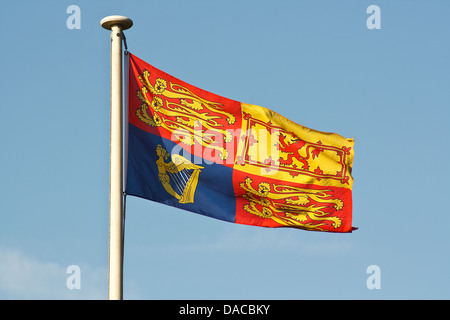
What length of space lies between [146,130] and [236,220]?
8.94 feet

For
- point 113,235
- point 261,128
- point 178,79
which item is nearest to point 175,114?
point 178,79

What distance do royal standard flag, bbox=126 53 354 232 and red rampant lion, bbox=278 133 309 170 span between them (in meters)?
0.02

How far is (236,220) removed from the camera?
60.4ft

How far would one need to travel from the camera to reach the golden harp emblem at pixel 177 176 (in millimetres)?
17234

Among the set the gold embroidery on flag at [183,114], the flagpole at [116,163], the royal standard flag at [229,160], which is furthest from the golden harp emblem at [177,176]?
the flagpole at [116,163]

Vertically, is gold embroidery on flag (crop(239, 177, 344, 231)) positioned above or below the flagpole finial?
below

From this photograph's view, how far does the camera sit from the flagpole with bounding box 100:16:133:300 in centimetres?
1484

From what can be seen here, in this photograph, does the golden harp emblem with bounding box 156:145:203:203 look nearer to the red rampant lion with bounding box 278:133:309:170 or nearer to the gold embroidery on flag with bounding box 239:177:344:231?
the gold embroidery on flag with bounding box 239:177:344:231

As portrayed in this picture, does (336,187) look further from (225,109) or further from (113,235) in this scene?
(113,235)

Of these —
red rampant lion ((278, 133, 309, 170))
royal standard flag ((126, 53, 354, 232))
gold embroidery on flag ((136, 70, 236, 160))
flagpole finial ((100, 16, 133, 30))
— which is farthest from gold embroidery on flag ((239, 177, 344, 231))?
flagpole finial ((100, 16, 133, 30))

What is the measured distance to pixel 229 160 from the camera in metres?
18.7

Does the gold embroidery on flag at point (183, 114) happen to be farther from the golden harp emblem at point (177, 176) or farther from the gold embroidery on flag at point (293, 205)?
the gold embroidery on flag at point (293, 205)

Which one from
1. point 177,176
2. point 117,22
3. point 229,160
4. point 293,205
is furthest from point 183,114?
point 293,205

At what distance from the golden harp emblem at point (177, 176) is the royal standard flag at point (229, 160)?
19 millimetres
